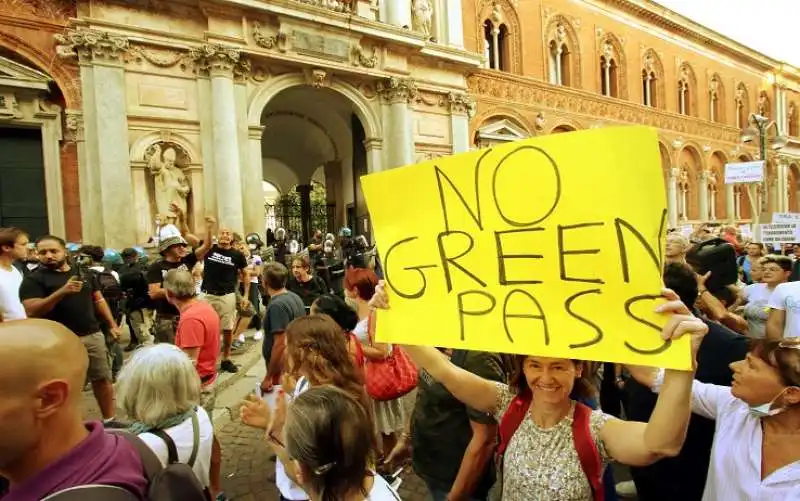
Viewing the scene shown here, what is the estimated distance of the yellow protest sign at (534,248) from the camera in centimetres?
120

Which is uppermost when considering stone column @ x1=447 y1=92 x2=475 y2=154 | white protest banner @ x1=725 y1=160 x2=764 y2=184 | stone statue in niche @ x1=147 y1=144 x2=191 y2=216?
stone column @ x1=447 y1=92 x2=475 y2=154

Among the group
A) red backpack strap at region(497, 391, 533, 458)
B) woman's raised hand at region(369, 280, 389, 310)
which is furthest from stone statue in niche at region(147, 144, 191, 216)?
red backpack strap at region(497, 391, 533, 458)

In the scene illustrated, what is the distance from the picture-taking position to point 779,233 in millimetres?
6094

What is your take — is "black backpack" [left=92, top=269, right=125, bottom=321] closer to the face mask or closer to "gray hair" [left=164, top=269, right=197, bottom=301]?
"gray hair" [left=164, top=269, right=197, bottom=301]

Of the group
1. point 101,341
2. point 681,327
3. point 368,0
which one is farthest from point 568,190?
point 368,0

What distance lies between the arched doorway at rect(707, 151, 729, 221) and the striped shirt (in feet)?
91.1

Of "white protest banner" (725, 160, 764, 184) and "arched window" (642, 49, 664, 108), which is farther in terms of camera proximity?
"arched window" (642, 49, 664, 108)

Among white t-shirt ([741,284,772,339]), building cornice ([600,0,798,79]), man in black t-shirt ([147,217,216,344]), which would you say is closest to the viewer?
white t-shirt ([741,284,772,339])

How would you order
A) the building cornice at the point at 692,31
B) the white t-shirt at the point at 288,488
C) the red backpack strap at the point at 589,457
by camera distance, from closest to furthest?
the red backpack strap at the point at 589,457 → the white t-shirt at the point at 288,488 → the building cornice at the point at 692,31

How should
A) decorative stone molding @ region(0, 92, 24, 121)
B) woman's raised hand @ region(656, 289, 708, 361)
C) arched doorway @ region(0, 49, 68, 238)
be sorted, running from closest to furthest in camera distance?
woman's raised hand @ region(656, 289, 708, 361) < decorative stone molding @ region(0, 92, 24, 121) < arched doorway @ region(0, 49, 68, 238)

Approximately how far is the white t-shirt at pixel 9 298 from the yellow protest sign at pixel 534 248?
134 inches

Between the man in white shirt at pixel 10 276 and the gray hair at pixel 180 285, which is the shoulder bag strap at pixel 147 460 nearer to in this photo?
the gray hair at pixel 180 285

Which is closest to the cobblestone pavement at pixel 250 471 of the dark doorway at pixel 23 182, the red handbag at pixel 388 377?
the red handbag at pixel 388 377

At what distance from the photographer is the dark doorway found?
350 inches
